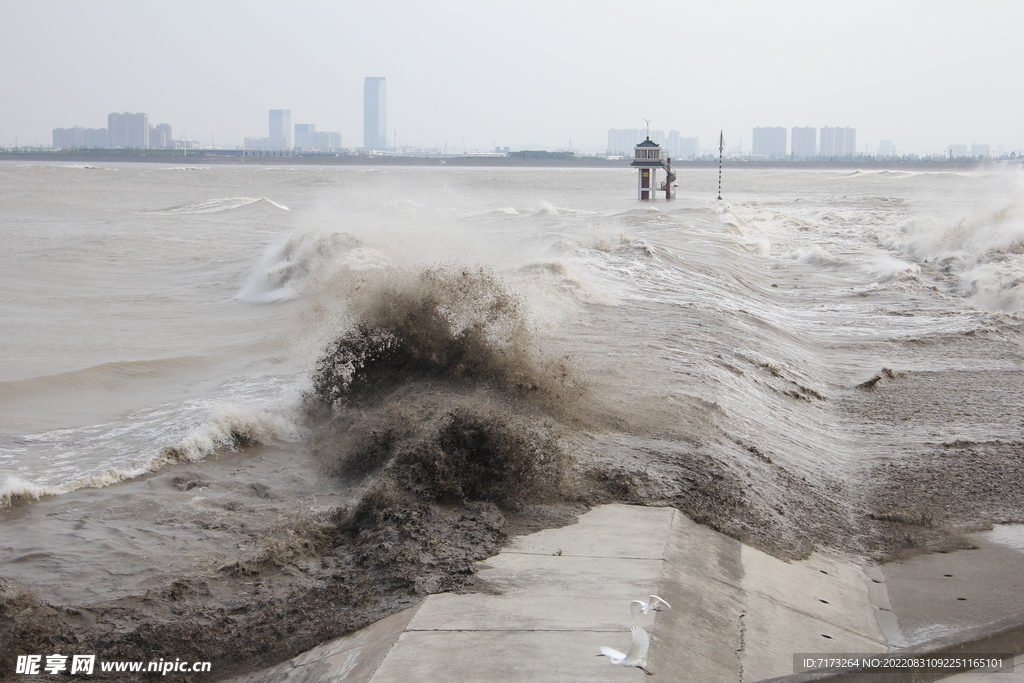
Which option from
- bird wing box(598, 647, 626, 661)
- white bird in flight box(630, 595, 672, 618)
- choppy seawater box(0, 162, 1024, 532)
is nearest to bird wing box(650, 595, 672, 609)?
white bird in flight box(630, 595, 672, 618)

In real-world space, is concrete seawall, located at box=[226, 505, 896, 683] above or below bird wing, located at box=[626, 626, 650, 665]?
below

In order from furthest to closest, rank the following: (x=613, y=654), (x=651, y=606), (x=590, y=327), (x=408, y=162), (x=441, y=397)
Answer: (x=408, y=162) → (x=590, y=327) → (x=441, y=397) → (x=651, y=606) → (x=613, y=654)

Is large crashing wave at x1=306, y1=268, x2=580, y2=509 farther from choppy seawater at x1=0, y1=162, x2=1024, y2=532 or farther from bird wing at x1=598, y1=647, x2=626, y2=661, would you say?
bird wing at x1=598, y1=647, x2=626, y2=661

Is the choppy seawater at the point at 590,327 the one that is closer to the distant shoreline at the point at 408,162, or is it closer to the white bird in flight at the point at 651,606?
the white bird in flight at the point at 651,606

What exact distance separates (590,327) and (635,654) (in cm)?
827

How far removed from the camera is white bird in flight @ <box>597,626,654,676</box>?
3773 mm

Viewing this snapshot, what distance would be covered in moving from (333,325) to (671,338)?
4381 millimetres

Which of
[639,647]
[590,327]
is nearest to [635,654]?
[639,647]

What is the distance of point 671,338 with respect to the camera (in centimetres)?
1128

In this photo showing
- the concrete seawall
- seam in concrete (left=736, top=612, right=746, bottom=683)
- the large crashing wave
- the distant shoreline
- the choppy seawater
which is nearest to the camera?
the concrete seawall

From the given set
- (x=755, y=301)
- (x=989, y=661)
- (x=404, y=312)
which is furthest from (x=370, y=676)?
(x=755, y=301)

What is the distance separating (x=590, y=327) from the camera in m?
11.9

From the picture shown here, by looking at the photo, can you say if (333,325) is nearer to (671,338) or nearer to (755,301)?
(671,338)

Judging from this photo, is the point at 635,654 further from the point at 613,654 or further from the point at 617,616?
the point at 617,616
